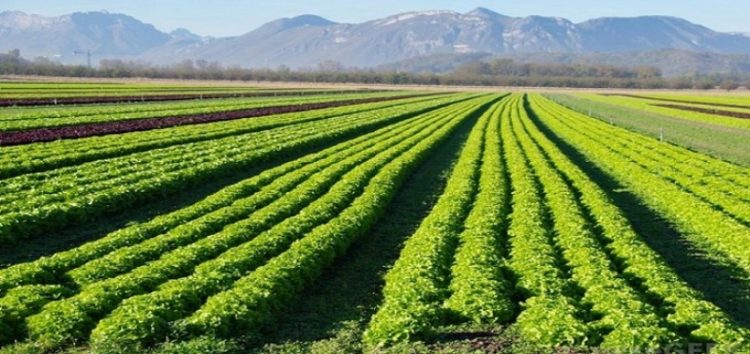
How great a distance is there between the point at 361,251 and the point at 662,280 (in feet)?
22.6

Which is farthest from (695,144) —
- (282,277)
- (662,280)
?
(282,277)

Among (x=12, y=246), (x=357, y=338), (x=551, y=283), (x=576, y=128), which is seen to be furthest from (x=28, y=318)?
(x=576, y=128)

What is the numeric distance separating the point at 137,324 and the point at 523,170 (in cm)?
2052

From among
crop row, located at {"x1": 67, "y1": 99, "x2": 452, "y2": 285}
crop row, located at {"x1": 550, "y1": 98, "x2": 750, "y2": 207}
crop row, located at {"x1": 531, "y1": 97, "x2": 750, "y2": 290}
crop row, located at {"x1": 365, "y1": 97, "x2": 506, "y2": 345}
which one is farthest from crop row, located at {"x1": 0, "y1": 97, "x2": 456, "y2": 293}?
crop row, located at {"x1": 550, "y1": 98, "x2": 750, "y2": 207}

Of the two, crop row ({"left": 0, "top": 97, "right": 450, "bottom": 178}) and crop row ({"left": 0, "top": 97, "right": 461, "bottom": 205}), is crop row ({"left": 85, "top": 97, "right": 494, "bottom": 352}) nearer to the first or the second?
crop row ({"left": 0, "top": 97, "right": 461, "bottom": 205})

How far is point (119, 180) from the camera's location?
23.9m

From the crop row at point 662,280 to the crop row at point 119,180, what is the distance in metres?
13.3

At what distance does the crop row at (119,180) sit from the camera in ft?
63.2

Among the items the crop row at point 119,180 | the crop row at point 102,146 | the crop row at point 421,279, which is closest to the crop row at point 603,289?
the crop row at point 421,279

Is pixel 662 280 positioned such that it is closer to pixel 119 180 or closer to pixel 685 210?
pixel 685 210

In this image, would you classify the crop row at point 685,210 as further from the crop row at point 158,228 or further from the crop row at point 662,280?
the crop row at point 158,228

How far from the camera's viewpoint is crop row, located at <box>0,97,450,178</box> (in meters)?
26.8

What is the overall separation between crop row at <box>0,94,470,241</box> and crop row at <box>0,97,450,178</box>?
124 cm

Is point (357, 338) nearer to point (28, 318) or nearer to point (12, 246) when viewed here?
point (28, 318)
